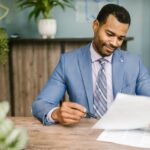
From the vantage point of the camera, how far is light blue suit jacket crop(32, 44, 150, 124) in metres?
1.80

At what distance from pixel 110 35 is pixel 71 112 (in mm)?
696

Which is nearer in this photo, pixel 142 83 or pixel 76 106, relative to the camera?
pixel 76 106

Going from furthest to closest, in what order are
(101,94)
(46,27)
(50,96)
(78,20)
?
(78,20) < (46,27) < (101,94) < (50,96)

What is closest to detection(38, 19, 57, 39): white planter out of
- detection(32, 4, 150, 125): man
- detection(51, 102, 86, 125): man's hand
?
detection(32, 4, 150, 125): man

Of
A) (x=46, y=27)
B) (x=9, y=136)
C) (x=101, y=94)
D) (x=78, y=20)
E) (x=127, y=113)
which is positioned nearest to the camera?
(x=9, y=136)

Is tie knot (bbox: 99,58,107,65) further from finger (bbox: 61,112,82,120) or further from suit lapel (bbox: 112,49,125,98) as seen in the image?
finger (bbox: 61,112,82,120)

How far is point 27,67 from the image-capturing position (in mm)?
3254

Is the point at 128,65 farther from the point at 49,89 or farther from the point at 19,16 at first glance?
the point at 19,16

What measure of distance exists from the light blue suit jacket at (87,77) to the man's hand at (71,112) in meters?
0.39

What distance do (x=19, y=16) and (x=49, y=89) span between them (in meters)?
1.99

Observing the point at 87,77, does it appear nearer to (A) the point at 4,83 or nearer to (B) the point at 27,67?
(B) the point at 27,67

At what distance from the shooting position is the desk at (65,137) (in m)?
1.15

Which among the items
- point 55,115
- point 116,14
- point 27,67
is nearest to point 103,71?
point 116,14

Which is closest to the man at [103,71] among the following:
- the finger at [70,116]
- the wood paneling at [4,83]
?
the finger at [70,116]
